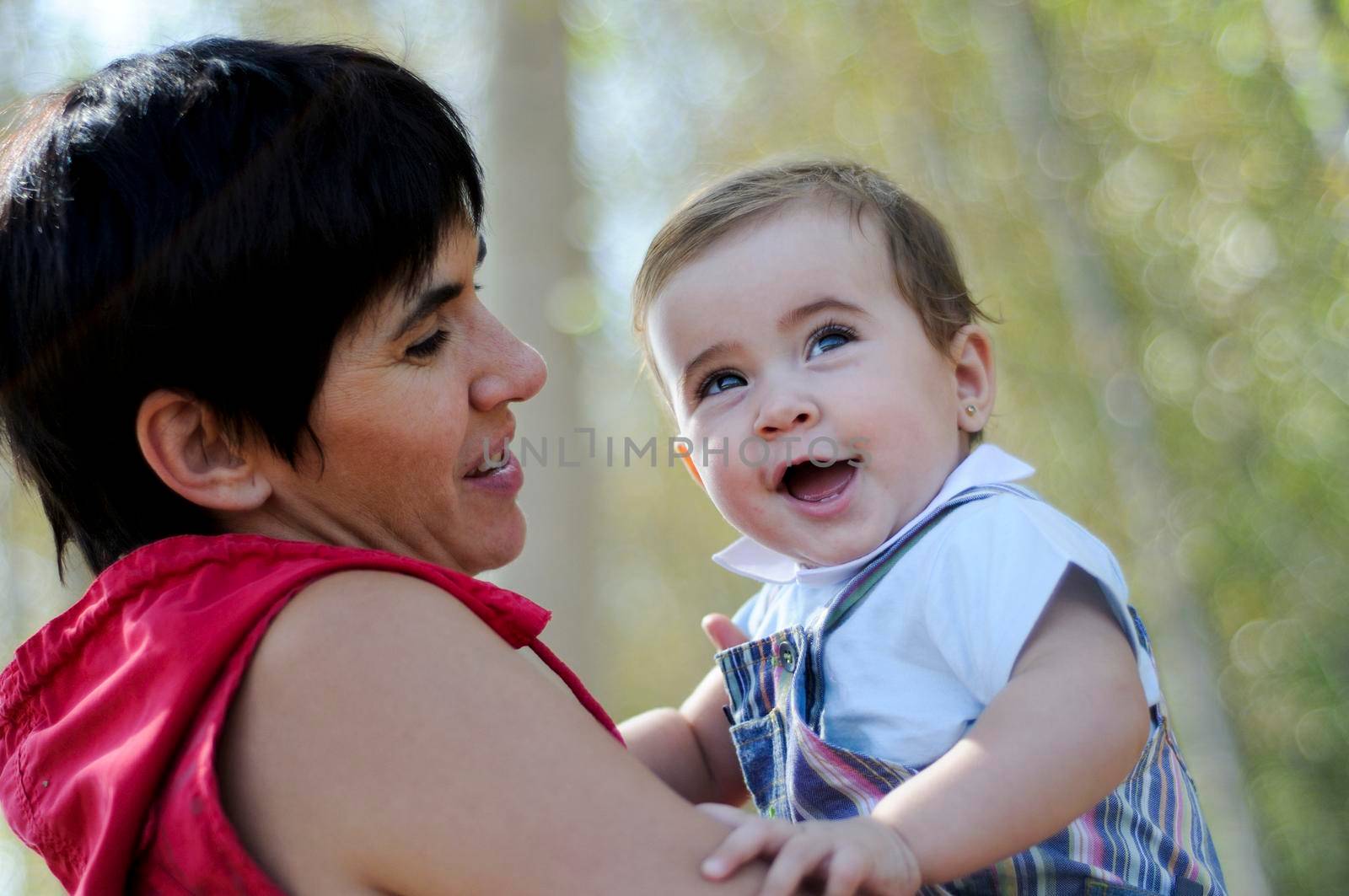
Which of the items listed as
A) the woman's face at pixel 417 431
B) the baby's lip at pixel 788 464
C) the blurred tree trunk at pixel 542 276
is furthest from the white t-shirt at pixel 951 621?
the blurred tree trunk at pixel 542 276

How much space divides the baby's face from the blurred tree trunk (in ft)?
9.90

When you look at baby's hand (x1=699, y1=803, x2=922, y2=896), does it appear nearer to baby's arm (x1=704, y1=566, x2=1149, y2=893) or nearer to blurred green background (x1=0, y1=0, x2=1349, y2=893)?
baby's arm (x1=704, y1=566, x2=1149, y2=893)

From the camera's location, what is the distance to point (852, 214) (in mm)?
1702

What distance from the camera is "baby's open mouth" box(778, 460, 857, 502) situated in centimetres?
158

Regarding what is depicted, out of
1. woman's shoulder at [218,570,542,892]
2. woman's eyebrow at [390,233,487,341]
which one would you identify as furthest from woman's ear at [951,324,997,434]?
woman's shoulder at [218,570,542,892]

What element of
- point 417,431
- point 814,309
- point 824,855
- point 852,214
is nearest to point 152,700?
point 417,431

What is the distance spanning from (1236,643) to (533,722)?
652 centimetres

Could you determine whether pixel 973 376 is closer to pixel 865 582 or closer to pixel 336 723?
pixel 865 582

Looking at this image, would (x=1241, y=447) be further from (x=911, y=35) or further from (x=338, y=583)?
(x=338, y=583)

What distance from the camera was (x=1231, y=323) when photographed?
5871 mm

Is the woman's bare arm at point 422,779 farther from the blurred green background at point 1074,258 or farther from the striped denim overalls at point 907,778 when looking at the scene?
the blurred green background at point 1074,258

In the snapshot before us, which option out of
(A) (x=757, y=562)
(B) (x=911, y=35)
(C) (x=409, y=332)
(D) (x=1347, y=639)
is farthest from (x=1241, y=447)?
(C) (x=409, y=332)

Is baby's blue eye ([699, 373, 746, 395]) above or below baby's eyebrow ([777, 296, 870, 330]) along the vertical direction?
below

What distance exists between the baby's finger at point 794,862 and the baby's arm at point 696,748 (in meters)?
0.69
